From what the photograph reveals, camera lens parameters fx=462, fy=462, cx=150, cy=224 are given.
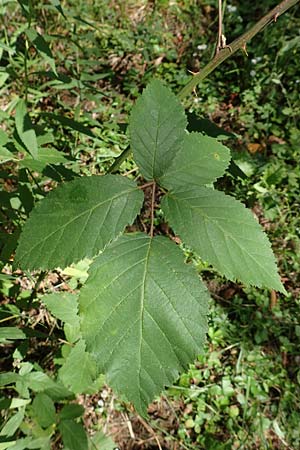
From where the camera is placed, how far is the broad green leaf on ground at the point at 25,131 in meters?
1.52

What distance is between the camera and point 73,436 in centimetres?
165

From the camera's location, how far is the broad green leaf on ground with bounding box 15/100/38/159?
1516 millimetres

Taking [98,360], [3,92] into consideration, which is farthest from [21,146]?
[3,92]

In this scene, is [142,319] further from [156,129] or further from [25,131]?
[25,131]

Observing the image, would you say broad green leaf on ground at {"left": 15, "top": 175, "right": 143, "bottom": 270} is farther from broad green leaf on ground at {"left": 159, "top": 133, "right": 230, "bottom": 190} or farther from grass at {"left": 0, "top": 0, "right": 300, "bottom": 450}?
grass at {"left": 0, "top": 0, "right": 300, "bottom": 450}

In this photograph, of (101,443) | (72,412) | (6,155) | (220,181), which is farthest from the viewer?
(220,181)

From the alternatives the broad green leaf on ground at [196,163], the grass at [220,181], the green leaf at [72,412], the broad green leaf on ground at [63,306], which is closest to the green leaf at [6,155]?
the grass at [220,181]

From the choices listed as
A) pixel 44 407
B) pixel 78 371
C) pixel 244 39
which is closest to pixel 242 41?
pixel 244 39

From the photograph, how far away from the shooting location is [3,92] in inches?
117

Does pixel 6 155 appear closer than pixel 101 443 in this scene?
Yes

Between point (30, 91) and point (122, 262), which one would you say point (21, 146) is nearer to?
point (122, 262)

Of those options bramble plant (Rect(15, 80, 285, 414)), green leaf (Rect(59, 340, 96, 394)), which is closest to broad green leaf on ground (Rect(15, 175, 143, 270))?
bramble plant (Rect(15, 80, 285, 414))

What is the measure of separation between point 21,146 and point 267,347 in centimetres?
169

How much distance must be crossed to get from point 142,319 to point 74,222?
0.83ft
